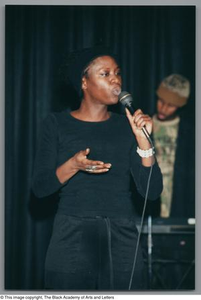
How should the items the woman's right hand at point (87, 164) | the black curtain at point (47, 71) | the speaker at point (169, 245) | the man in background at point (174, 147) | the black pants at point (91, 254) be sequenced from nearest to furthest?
1. the woman's right hand at point (87, 164)
2. the black pants at point (91, 254)
3. the speaker at point (169, 245)
4. the black curtain at point (47, 71)
5. the man in background at point (174, 147)

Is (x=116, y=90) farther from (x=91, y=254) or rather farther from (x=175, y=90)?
(x=175, y=90)

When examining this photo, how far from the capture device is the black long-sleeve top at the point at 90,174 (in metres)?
1.78

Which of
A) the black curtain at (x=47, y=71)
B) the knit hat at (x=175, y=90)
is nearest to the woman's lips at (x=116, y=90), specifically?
the black curtain at (x=47, y=71)

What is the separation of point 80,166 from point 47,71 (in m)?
1.29

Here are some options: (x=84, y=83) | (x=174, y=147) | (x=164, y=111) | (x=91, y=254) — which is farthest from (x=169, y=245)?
(x=84, y=83)

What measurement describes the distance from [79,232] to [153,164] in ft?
1.20

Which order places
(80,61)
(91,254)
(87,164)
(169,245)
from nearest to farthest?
(87,164) < (91,254) < (80,61) < (169,245)

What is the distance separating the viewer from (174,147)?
2.95 m

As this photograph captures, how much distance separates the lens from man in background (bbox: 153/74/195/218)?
114 inches

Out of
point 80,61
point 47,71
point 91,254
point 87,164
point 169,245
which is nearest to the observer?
point 87,164

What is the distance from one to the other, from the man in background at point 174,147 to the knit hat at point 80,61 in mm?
1101

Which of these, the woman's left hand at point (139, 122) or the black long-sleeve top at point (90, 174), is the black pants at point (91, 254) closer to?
the black long-sleeve top at point (90, 174)

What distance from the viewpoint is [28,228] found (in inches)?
113

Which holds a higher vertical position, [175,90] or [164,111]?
[175,90]
